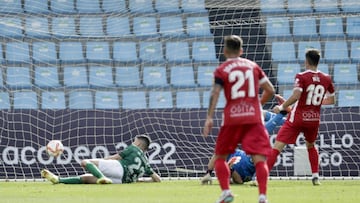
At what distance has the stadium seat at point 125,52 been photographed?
21.0m

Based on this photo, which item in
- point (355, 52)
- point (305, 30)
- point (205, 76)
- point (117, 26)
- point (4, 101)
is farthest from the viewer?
point (305, 30)

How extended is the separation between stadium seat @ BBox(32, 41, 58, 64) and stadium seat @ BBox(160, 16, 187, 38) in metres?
2.38

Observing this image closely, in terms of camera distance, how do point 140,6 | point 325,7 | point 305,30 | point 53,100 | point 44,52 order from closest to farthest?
point 53,100, point 44,52, point 305,30, point 140,6, point 325,7

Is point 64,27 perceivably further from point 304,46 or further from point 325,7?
point 325,7

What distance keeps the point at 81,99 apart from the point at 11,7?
327 centimetres

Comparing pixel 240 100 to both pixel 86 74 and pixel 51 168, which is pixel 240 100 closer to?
pixel 51 168

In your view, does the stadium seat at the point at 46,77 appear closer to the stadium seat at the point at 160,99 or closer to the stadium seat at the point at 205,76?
the stadium seat at the point at 160,99

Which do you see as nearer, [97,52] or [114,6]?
[97,52]

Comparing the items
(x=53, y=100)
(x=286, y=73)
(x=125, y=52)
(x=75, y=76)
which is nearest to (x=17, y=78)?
(x=53, y=100)

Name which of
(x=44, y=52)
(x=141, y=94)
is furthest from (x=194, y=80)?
(x=44, y=52)

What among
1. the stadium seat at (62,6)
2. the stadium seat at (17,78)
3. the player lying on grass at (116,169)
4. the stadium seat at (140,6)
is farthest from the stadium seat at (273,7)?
the player lying on grass at (116,169)

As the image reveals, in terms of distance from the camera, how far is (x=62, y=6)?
22266mm

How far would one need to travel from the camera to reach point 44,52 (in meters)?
20.7

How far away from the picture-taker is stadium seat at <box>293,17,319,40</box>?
21.7 m
